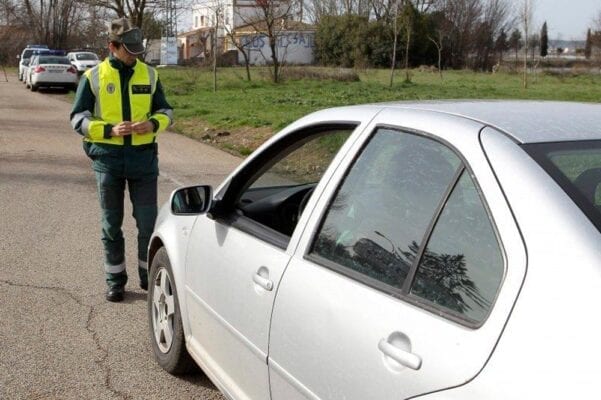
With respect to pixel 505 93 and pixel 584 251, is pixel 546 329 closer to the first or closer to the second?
pixel 584 251

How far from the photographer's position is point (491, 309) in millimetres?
1998

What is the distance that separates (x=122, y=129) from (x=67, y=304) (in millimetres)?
1304

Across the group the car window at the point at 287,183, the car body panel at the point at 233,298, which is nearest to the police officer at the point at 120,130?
the car window at the point at 287,183

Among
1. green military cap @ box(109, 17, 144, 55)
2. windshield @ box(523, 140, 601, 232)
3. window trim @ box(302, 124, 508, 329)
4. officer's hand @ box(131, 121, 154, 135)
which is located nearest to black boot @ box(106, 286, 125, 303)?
officer's hand @ box(131, 121, 154, 135)

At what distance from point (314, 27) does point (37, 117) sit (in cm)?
4693

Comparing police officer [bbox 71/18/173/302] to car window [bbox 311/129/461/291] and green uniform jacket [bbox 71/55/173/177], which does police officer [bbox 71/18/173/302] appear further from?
car window [bbox 311/129/461/291]

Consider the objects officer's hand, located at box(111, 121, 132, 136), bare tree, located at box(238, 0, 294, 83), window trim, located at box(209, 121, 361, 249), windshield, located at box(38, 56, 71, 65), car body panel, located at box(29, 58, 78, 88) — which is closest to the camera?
window trim, located at box(209, 121, 361, 249)

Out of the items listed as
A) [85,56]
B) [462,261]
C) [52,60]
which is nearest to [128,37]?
[462,261]

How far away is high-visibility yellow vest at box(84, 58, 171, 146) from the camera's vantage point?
17.3 ft

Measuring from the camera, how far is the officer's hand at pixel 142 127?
206 inches

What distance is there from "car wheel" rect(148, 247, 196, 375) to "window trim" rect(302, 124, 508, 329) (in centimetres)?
150

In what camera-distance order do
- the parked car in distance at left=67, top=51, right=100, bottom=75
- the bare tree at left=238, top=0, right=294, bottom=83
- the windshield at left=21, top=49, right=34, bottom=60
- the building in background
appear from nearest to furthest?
the bare tree at left=238, top=0, right=294, bottom=83 → the building in background → the parked car in distance at left=67, top=51, right=100, bottom=75 → the windshield at left=21, top=49, right=34, bottom=60

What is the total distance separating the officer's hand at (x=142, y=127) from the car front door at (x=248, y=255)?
4.82 ft

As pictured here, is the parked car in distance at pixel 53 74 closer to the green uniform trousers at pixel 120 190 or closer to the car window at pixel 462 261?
the green uniform trousers at pixel 120 190
